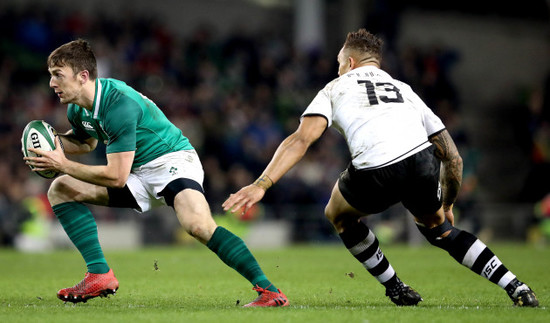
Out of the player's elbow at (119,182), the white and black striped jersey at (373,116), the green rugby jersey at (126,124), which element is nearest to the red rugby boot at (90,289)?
the player's elbow at (119,182)

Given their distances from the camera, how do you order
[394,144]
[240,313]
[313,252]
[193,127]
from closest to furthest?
[240,313] → [394,144] → [313,252] → [193,127]

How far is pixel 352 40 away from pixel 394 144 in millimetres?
957

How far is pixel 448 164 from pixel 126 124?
→ 2.42 metres

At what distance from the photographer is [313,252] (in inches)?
576

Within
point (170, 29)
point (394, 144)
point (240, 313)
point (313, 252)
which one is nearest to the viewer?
A: point (240, 313)

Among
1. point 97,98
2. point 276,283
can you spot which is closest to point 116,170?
point 97,98

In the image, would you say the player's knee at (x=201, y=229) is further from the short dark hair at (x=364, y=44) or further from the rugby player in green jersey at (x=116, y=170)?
the short dark hair at (x=364, y=44)

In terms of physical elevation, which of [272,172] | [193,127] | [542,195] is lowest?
[542,195]

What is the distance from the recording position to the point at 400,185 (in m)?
6.10

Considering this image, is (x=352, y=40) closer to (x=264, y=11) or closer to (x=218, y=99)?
(x=218, y=99)

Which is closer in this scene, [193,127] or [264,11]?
[193,127]

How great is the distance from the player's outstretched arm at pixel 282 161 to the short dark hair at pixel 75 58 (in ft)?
5.37

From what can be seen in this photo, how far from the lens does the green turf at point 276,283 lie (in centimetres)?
561

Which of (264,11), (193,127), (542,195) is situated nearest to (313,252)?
(193,127)
